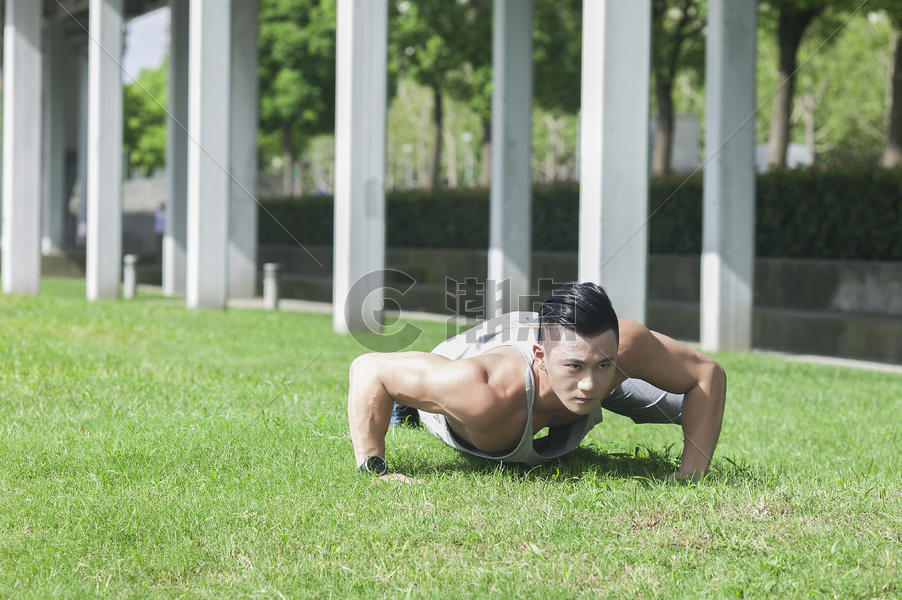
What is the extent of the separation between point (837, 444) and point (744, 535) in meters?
2.91

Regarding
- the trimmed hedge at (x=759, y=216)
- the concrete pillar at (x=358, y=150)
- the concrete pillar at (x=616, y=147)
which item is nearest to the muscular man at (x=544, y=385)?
the concrete pillar at (x=616, y=147)

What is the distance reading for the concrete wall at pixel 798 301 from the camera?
12.3 meters

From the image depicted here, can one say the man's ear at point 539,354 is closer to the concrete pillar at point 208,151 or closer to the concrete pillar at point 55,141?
the concrete pillar at point 208,151

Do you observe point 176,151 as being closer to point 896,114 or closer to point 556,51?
point 556,51

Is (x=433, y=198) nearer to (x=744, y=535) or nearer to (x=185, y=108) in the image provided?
(x=185, y=108)

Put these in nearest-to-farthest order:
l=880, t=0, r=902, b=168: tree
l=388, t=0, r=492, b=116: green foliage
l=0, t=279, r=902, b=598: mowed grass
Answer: l=0, t=279, r=902, b=598: mowed grass
l=880, t=0, r=902, b=168: tree
l=388, t=0, r=492, b=116: green foliage

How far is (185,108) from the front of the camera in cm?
2192

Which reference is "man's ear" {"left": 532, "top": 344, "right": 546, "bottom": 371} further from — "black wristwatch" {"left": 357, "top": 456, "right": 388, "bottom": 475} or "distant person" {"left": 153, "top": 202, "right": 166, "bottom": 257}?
"distant person" {"left": 153, "top": 202, "right": 166, "bottom": 257}

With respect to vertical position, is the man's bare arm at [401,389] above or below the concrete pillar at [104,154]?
below

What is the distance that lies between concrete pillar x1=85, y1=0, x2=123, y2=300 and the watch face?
1339 cm

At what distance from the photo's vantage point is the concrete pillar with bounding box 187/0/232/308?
49.7 feet

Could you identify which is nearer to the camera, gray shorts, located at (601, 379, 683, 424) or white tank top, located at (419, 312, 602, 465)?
white tank top, located at (419, 312, 602, 465)

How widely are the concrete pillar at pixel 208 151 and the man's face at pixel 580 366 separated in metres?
11.7

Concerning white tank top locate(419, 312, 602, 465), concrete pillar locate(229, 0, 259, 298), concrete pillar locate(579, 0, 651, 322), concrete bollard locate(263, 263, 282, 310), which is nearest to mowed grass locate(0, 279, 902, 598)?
white tank top locate(419, 312, 602, 465)
